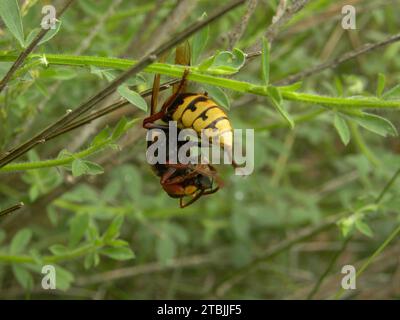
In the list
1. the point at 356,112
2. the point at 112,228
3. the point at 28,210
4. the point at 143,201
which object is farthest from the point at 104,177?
the point at 356,112

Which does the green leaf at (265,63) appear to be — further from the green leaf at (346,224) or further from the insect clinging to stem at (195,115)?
the green leaf at (346,224)

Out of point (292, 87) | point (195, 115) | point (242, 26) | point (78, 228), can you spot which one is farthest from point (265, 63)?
point (78, 228)

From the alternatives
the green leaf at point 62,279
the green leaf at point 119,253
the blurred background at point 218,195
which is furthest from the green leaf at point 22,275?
the green leaf at point 119,253

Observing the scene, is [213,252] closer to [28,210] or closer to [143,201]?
[143,201]

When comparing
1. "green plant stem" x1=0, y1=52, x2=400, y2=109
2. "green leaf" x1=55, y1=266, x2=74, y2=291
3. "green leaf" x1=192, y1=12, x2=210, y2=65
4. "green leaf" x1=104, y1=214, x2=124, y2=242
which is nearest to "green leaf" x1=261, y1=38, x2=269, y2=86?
"green plant stem" x1=0, y1=52, x2=400, y2=109

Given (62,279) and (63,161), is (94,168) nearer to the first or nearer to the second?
(63,161)

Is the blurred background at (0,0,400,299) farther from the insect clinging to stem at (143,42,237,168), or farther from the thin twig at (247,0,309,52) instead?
the insect clinging to stem at (143,42,237,168)
